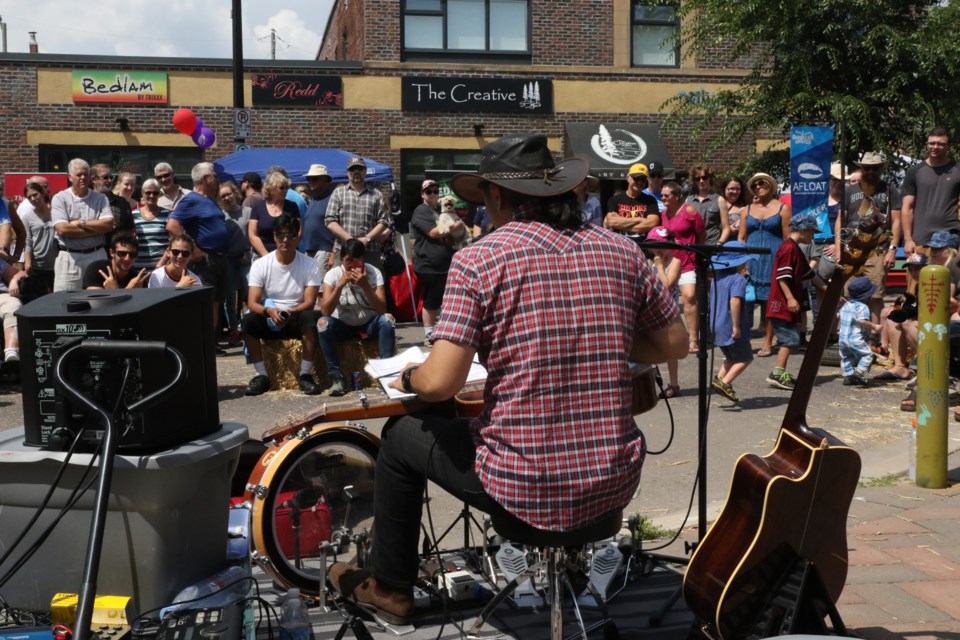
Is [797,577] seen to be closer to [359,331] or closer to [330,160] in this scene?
[359,331]

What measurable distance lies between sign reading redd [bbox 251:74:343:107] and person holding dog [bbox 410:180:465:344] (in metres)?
11.8

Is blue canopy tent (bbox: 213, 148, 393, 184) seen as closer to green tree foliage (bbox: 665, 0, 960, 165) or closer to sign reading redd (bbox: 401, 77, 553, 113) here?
sign reading redd (bbox: 401, 77, 553, 113)

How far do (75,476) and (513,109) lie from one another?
21.0 metres

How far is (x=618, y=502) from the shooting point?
3621 millimetres

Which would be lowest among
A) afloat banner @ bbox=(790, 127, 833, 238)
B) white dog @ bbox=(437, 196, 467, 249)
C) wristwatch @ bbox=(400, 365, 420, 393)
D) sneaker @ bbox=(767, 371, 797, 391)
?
sneaker @ bbox=(767, 371, 797, 391)

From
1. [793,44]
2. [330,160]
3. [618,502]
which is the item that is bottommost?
[618,502]

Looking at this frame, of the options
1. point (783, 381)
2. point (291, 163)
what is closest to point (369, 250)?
point (783, 381)

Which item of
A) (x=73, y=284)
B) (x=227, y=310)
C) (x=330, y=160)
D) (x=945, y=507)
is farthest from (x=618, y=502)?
(x=330, y=160)

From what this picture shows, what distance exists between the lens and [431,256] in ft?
38.4

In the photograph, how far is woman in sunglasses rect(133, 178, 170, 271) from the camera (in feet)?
35.2

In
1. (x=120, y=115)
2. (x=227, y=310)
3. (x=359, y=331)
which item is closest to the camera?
(x=359, y=331)

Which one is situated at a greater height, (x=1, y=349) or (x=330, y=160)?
(x=330, y=160)

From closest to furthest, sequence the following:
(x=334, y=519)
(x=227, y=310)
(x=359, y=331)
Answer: (x=334, y=519)
(x=359, y=331)
(x=227, y=310)

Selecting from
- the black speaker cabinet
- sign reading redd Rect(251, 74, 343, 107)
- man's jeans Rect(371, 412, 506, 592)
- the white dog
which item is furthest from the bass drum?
sign reading redd Rect(251, 74, 343, 107)
